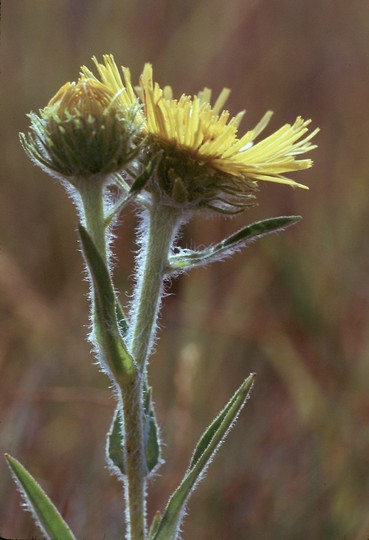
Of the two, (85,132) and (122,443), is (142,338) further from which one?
(85,132)

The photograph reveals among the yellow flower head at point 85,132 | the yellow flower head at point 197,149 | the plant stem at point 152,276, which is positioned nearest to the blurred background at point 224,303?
the plant stem at point 152,276

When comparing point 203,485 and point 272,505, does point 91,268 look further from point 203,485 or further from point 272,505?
point 203,485

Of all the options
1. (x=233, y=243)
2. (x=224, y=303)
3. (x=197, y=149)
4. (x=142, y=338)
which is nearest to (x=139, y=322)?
(x=142, y=338)

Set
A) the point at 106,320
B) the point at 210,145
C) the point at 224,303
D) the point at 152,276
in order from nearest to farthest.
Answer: the point at 106,320
the point at 210,145
the point at 152,276
the point at 224,303

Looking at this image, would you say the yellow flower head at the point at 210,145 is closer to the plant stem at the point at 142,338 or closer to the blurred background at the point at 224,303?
the plant stem at the point at 142,338

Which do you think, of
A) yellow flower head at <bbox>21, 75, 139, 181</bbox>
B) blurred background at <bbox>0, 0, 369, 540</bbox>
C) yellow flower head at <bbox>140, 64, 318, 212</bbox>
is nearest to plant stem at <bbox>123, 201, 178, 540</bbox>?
yellow flower head at <bbox>140, 64, 318, 212</bbox>

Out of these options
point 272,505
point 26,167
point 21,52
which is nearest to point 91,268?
point 272,505

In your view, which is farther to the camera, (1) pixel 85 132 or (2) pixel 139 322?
(2) pixel 139 322

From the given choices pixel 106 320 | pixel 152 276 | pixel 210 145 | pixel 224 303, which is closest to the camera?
pixel 106 320
